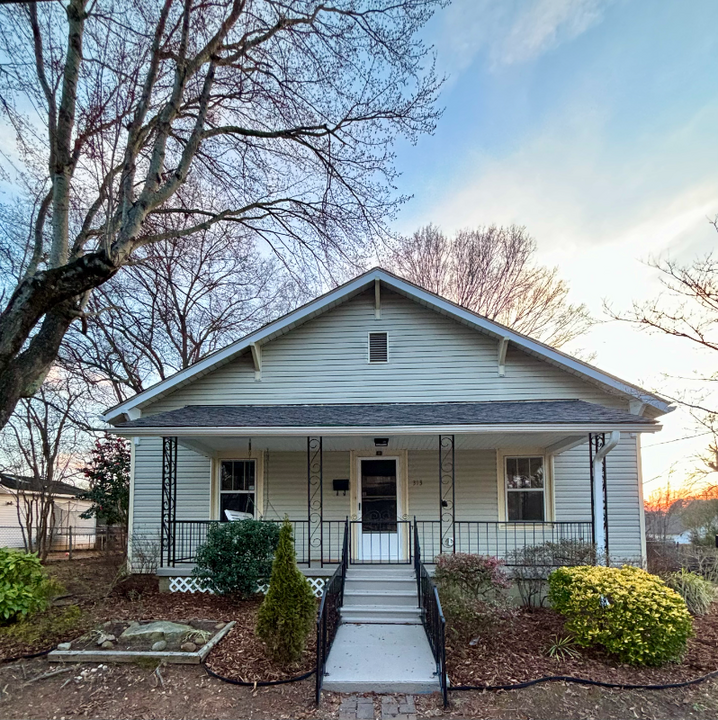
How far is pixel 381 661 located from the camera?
5766mm

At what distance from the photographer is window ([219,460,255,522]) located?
410 inches

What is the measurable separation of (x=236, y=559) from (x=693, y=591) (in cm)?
717

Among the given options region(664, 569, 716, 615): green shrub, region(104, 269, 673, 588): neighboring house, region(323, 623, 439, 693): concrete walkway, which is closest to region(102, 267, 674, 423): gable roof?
region(104, 269, 673, 588): neighboring house

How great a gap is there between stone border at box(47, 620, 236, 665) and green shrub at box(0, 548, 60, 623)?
4.19ft

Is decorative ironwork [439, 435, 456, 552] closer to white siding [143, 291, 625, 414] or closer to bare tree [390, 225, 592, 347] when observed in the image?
white siding [143, 291, 625, 414]

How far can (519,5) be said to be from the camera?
8734mm

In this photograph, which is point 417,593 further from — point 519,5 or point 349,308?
point 519,5

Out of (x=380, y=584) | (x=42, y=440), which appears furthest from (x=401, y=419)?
(x=42, y=440)

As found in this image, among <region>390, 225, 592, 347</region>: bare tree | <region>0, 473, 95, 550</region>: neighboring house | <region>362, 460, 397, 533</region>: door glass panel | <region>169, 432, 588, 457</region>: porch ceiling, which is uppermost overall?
<region>390, 225, 592, 347</region>: bare tree

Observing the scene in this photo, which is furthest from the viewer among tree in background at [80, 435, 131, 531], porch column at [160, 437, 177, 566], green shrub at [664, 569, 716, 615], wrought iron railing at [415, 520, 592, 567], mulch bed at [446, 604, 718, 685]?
tree in background at [80, 435, 131, 531]

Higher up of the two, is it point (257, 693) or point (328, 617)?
point (328, 617)

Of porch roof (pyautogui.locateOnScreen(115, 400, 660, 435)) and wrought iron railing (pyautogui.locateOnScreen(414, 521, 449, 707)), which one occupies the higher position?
porch roof (pyautogui.locateOnScreen(115, 400, 660, 435))

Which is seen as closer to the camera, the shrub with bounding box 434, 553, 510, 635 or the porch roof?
the shrub with bounding box 434, 553, 510, 635

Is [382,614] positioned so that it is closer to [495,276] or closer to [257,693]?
[257,693]
